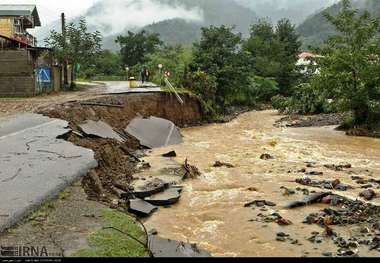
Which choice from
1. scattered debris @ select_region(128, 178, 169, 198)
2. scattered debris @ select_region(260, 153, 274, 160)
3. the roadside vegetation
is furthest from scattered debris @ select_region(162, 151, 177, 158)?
the roadside vegetation

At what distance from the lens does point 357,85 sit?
25.3m

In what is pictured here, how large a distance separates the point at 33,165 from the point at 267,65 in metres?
45.1

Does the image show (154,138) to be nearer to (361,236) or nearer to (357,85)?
(357,85)

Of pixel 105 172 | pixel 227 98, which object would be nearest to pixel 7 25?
pixel 227 98

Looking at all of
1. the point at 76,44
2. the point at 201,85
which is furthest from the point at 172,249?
the point at 76,44

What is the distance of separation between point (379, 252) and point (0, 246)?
5868mm

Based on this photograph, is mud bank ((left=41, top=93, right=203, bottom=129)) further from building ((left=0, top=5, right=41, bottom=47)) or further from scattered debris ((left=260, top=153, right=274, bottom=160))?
building ((left=0, top=5, right=41, bottom=47))

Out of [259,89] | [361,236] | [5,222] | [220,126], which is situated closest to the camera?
[5,222]

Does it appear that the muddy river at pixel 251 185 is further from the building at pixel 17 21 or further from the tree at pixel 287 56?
the tree at pixel 287 56

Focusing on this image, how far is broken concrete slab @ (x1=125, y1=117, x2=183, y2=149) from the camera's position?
71.0 ft

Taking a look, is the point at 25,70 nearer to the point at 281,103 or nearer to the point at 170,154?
the point at 170,154

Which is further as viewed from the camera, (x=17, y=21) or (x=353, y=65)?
(x=17, y=21)

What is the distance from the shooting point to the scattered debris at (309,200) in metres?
11.0

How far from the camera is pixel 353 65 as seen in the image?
2511 cm
